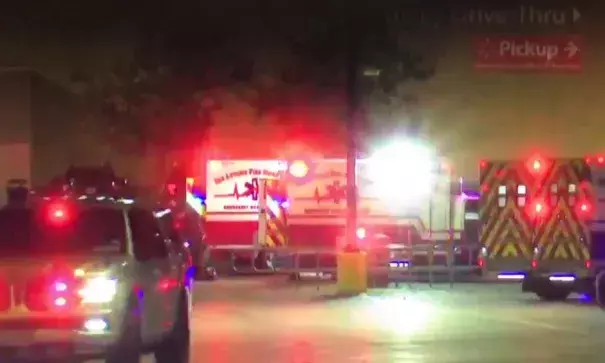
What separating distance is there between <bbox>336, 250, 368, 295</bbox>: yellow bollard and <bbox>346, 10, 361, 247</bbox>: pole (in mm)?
539

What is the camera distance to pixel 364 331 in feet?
50.6

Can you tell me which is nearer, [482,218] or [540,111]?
[482,218]

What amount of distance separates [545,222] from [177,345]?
9.83m

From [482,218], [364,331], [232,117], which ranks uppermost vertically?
[232,117]

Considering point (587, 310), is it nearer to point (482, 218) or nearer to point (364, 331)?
point (482, 218)

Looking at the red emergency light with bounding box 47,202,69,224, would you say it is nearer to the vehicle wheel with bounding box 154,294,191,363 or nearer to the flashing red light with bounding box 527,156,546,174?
the vehicle wheel with bounding box 154,294,191,363

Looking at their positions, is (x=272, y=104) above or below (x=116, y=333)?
above

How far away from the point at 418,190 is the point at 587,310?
6.30m

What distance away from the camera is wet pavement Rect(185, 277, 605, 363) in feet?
43.6

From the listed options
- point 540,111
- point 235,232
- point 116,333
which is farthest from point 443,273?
point 116,333

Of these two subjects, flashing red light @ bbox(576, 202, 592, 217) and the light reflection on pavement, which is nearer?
the light reflection on pavement

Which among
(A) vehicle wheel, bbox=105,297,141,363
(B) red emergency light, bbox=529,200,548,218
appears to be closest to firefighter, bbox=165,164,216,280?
(B) red emergency light, bbox=529,200,548,218

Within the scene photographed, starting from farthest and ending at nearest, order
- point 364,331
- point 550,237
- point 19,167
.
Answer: point 19,167, point 550,237, point 364,331

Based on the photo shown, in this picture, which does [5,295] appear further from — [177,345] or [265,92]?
[265,92]
